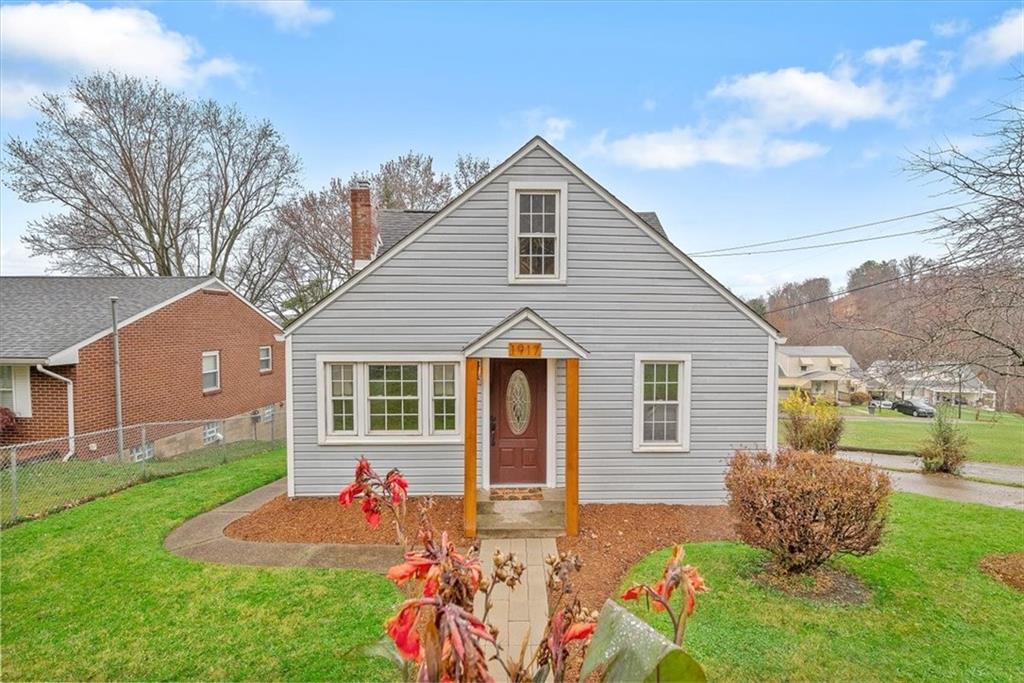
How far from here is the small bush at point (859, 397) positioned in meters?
41.0

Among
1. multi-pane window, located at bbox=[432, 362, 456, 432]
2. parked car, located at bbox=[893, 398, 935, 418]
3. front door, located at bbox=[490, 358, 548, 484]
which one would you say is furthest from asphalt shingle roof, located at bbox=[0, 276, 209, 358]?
parked car, located at bbox=[893, 398, 935, 418]

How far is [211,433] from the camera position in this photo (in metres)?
15.6

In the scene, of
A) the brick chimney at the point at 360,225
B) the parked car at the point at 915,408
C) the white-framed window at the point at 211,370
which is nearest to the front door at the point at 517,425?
the brick chimney at the point at 360,225

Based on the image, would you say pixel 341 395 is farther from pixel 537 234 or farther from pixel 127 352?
pixel 127 352

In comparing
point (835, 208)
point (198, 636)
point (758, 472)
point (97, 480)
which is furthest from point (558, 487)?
point (835, 208)

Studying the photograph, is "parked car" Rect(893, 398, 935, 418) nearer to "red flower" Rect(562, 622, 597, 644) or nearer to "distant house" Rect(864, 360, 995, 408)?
"distant house" Rect(864, 360, 995, 408)

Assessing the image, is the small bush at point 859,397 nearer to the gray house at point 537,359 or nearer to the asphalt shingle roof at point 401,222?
the asphalt shingle roof at point 401,222

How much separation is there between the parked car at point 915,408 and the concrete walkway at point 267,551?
39604 mm

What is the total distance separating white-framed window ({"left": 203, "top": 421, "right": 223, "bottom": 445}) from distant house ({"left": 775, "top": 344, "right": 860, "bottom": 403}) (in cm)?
4269

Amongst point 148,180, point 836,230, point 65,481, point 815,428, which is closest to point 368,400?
point 65,481

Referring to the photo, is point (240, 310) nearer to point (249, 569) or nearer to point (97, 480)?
point (97, 480)

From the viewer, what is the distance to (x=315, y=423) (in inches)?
325

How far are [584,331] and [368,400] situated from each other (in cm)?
379

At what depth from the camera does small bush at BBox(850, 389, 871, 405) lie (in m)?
41.0
